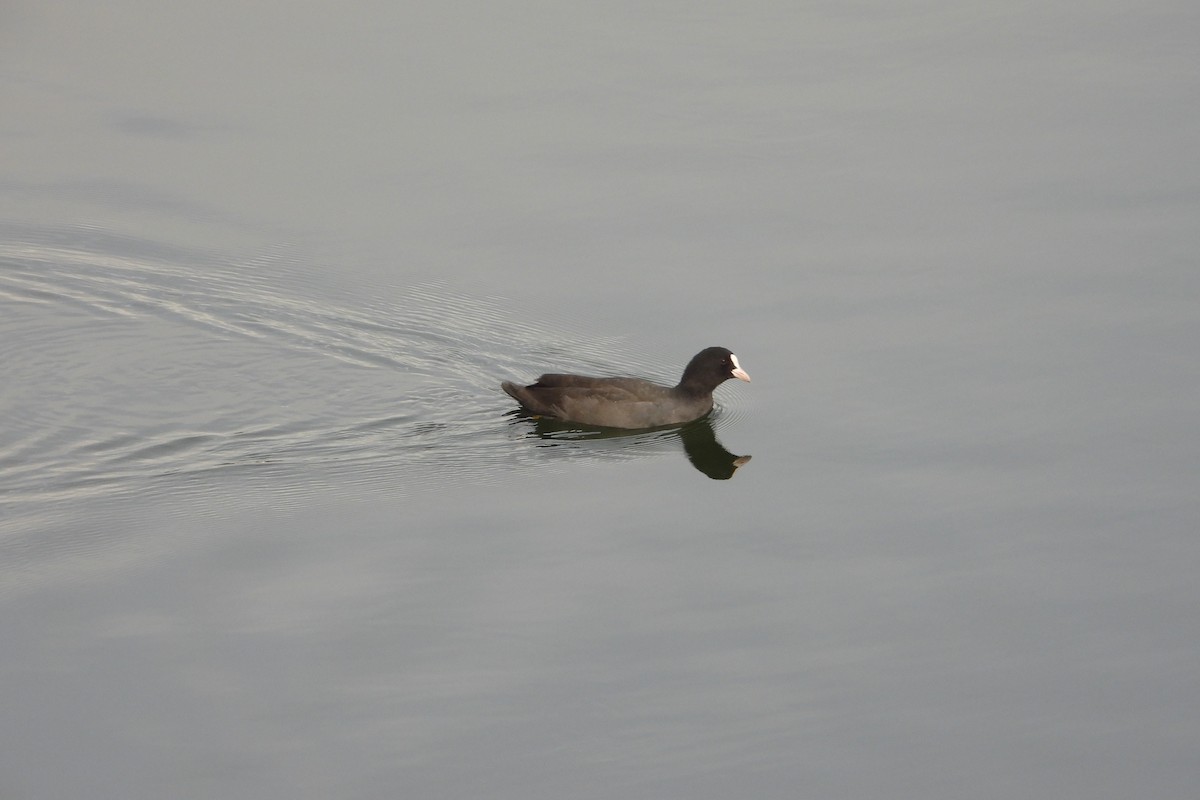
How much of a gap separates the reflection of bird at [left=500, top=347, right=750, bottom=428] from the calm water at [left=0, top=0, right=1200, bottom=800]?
223mm

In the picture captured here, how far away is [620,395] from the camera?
12.8 metres

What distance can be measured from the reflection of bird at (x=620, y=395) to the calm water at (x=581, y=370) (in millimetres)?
223

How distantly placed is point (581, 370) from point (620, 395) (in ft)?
2.96

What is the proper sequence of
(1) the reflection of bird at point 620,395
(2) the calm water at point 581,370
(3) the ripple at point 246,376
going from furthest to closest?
(1) the reflection of bird at point 620,395 < (3) the ripple at point 246,376 < (2) the calm water at point 581,370

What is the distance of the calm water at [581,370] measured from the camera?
27.0 ft

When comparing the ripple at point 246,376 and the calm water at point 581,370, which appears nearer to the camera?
the calm water at point 581,370

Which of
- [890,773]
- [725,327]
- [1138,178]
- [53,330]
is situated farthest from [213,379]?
[1138,178]

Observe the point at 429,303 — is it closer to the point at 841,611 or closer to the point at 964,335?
the point at 964,335

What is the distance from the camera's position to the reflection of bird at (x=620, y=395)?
12.8 meters

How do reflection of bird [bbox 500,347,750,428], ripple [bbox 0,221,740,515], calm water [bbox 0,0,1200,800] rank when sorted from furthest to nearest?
reflection of bird [bbox 500,347,750,428] < ripple [bbox 0,221,740,515] < calm water [bbox 0,0,1200,800]

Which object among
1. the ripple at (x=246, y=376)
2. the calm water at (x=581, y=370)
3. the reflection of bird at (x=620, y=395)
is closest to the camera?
the calm water at (x=581, y=370)

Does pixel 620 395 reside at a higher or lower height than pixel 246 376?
lower

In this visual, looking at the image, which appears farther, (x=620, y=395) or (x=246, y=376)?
(x=246, y=376)

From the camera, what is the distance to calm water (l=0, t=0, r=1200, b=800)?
8.24 m
